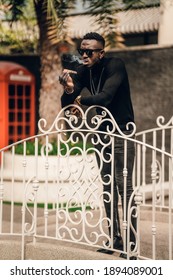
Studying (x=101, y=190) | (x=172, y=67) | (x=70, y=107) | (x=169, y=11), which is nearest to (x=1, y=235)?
(x=101, y=190)

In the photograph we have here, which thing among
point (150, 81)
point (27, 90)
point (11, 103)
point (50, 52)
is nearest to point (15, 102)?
point (11, 103)

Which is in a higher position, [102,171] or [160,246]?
[102,171]

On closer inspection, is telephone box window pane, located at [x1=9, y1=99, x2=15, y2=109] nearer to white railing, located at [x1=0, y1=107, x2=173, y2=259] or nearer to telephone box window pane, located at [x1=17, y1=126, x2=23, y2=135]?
telephone box window pane, located at [x1=17, y1=126, x2=23, y2=135]

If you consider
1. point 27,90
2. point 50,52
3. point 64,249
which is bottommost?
point 64,249

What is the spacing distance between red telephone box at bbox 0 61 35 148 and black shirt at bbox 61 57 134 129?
610 centimetres

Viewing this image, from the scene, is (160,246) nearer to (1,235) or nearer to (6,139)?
(1,235)

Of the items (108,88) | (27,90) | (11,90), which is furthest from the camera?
(27,90)

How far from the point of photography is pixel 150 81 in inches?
368

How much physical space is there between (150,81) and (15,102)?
2.89m

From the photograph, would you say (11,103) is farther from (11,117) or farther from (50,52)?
(50,52)

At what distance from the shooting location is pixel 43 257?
477 cm

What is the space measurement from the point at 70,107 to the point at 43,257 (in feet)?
4.13

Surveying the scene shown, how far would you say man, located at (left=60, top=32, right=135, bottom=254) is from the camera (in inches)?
176
